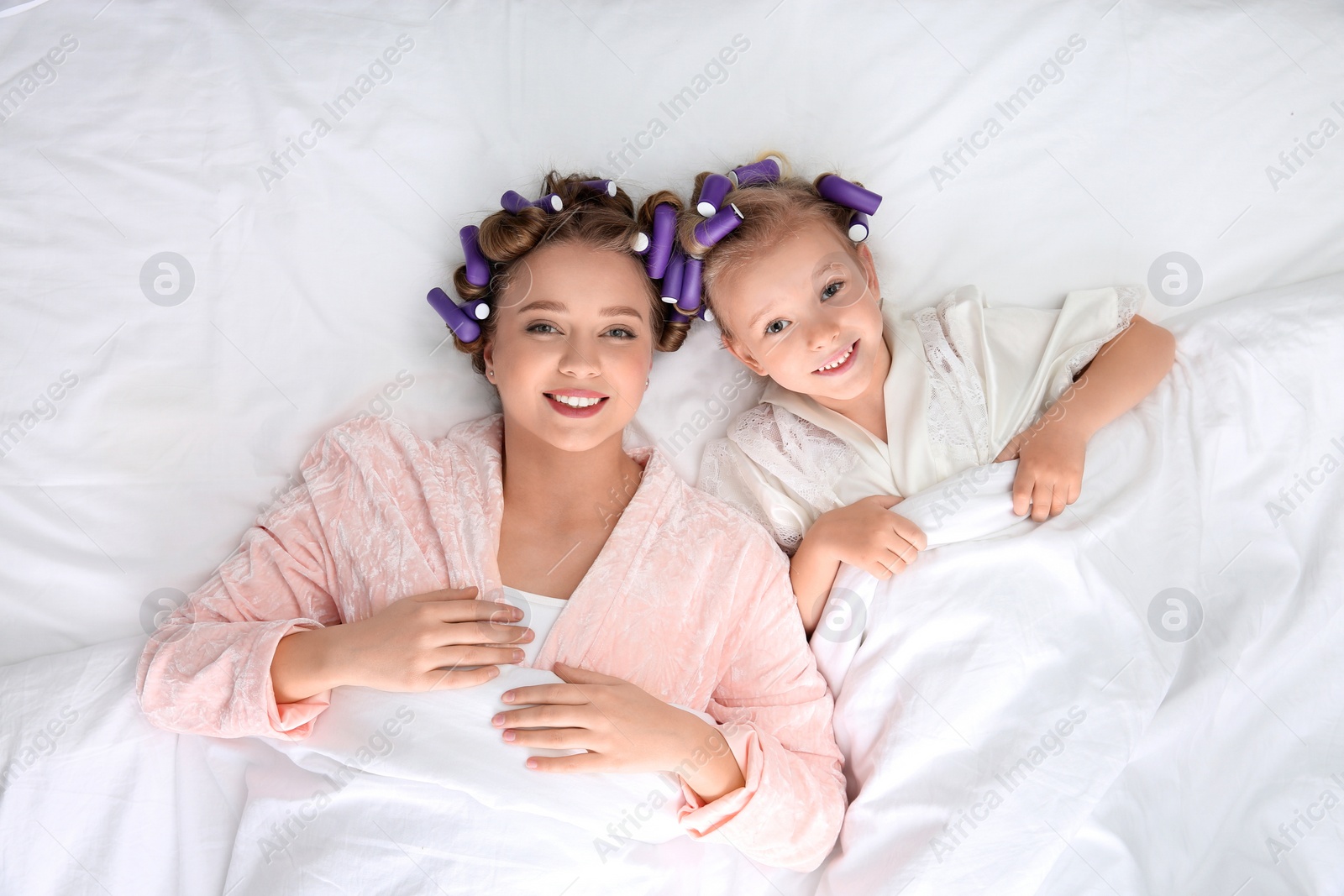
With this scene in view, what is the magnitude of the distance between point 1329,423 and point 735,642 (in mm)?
925

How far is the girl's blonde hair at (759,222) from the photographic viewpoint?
4.87ft

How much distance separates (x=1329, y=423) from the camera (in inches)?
54.3

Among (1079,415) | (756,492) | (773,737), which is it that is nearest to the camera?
(773,737)

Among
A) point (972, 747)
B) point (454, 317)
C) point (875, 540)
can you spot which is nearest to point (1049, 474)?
point (875, 540)

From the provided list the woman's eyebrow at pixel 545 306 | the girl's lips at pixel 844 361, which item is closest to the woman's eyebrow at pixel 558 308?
the woman's eyebrow at pixel 545 306

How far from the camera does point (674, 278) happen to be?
1.52 m

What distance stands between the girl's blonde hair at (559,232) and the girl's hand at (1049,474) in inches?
24.4

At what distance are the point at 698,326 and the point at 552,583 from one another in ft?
1.75

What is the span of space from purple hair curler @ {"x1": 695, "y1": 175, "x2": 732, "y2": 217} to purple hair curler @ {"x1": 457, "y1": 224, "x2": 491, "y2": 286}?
346mm

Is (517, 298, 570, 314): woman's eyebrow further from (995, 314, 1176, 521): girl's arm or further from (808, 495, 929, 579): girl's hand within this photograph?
(995, 314, 1176, 521): girl's arm

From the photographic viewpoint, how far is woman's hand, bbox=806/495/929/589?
1360mm

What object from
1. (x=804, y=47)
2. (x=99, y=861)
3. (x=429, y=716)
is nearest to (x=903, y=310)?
(x=804, y=47)

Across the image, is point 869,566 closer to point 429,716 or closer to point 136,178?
point 429,716

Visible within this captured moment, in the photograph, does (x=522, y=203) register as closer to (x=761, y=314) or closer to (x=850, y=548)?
(x=761, y=314)
